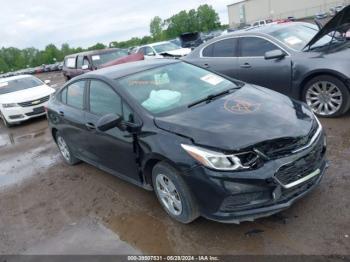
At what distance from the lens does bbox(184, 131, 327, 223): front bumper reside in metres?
3.07

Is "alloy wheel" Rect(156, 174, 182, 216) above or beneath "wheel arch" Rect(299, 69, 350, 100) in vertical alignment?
beneath

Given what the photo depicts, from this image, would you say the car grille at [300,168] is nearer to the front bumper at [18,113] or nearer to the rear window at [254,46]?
the rear window at [254,46]

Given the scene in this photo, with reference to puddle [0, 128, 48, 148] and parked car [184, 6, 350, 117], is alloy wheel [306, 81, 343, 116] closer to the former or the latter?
parked car [184, 6, 350, 117]

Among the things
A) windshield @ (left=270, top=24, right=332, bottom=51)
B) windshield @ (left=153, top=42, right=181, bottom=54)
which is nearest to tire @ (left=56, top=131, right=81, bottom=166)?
windshield @ (left=270, top=24, right=332, bottom=51)

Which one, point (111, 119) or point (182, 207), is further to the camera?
point (111, 119)

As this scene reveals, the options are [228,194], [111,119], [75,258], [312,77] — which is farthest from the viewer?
[312,77]

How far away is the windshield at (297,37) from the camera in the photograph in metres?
6.37

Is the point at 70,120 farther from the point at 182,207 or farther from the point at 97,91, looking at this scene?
the point at 182,207

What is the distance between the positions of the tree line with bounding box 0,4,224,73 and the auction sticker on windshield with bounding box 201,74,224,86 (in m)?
89.7

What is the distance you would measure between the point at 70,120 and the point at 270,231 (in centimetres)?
327

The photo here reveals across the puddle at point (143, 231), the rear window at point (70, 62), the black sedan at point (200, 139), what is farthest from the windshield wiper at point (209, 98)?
the rear window at point (70, 62)

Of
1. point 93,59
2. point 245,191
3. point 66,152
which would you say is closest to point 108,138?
point 245,191

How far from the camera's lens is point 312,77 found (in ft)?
19.5

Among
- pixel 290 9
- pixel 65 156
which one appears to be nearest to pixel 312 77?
pixel 65 156
